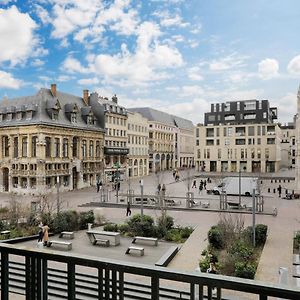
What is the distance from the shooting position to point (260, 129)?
308 ft

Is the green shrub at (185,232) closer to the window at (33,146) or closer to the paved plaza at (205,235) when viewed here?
the paved plaza at (205,235)

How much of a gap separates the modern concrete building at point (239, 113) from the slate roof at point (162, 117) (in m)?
14.7

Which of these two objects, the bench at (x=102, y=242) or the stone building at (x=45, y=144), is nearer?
the bench at (x=102, y=242)

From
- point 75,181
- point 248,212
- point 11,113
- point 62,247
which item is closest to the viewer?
point 62,247

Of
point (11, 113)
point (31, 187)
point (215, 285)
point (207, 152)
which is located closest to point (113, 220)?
point (31, 187)

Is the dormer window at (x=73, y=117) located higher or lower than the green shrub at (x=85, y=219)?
higher

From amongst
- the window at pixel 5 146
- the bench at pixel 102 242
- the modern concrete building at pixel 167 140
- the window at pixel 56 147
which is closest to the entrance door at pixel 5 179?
the window at pixel 5 146

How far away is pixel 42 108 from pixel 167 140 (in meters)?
60.4

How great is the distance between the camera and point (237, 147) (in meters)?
95.8

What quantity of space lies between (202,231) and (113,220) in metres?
8.54

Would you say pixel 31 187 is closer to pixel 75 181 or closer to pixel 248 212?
pixel 75 181

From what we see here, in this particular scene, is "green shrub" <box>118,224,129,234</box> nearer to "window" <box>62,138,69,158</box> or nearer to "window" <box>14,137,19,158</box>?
"window" <box>62,138,69,158</box>

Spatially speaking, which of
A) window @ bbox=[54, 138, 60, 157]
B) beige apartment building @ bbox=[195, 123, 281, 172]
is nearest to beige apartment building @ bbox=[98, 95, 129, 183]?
window @ bbox=[54, 138, 60, 157]

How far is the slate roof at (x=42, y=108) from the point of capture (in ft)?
171
